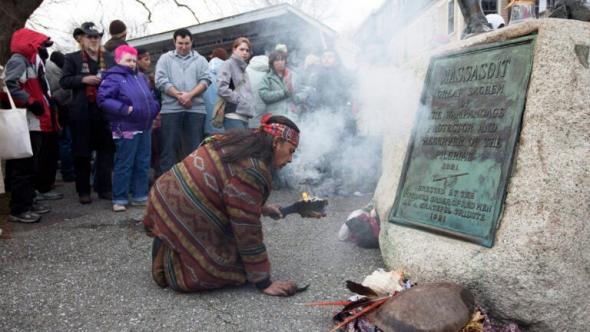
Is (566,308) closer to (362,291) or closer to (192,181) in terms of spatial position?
(362,291)

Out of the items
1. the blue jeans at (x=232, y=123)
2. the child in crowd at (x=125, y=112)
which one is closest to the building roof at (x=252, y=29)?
the blue jeans at (x=232, y=123)

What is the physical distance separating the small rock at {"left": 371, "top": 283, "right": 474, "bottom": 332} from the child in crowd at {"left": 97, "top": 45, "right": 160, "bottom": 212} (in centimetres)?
362

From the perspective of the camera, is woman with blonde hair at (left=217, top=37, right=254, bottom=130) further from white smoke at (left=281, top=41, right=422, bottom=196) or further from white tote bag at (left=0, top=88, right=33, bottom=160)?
white tote bag at (left=0, top=88, right=33, bottom=160)

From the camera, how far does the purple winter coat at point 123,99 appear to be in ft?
16.2

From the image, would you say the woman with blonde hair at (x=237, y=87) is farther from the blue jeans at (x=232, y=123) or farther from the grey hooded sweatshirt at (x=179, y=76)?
the grey hooded sweatshirt at (x=179, y=76)

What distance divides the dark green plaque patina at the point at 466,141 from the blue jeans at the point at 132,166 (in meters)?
3.09

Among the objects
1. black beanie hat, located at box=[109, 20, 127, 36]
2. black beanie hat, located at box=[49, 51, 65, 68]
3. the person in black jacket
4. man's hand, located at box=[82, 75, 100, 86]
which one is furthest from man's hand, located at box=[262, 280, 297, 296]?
black beanie hat, located at box=[49, 51, 65, 68]

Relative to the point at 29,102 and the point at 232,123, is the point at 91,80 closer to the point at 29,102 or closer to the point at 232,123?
the point at 29,102

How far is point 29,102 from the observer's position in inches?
191

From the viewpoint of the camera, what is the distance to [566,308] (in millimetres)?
2395

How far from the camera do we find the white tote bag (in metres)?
4.09

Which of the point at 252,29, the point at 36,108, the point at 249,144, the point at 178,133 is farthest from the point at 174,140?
the point at 252,29

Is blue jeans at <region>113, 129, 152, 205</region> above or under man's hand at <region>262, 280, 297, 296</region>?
above

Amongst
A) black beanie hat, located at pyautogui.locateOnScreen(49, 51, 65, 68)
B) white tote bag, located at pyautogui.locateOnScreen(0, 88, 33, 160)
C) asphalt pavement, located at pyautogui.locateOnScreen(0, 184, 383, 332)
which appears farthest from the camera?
black beanie hat, located at pyautogui.locateOnScreen(49, 51, 65, 68)
